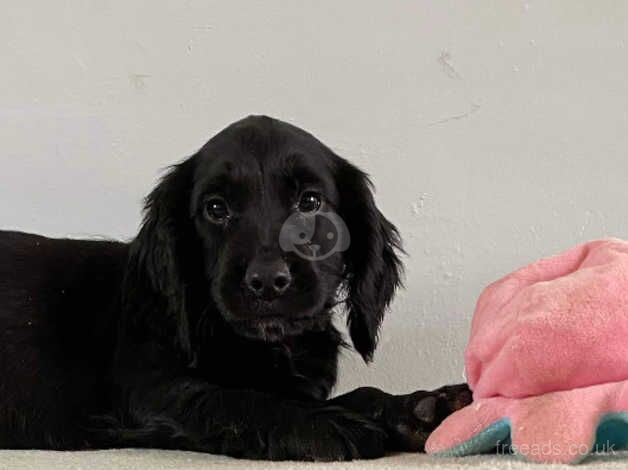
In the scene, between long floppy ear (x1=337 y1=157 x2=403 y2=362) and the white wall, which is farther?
the white wall

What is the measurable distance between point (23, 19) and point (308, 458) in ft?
3.95

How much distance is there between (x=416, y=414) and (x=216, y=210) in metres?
0.41

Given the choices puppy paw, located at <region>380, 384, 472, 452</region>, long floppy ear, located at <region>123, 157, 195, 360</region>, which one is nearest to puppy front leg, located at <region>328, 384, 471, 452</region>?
puppy paw, located at <region>380, 384, 472, 452</region>

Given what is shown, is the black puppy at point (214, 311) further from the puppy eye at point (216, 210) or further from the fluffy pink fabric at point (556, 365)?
the fluffy pink fabric at point (556, 365)

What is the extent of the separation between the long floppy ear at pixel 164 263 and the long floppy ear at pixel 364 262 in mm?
251

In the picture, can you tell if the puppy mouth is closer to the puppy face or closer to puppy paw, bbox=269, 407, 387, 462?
the puppy face

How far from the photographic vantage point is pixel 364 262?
1496 millimetres

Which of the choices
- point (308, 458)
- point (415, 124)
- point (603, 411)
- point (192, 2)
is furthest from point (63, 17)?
point (603, 411)

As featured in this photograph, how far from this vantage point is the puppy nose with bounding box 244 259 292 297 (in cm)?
121

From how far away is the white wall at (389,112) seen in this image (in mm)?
1837

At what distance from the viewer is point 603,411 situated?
0.95m

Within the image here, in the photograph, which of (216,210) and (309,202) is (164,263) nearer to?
(216,210)

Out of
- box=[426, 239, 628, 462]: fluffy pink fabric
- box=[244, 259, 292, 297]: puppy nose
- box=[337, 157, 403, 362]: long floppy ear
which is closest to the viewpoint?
box=[426, 239, 628, 462]: fluffy pink fabric

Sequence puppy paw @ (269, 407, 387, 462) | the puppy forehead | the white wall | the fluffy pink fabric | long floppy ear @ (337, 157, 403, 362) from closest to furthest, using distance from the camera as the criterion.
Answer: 1. the fluffy pink fabric
2. puppy paw @ (269, 407, 387, 462)
3. the puppy forehead
4. long floppy ear @ (337, 157, 403, 362)
5. the white wall
